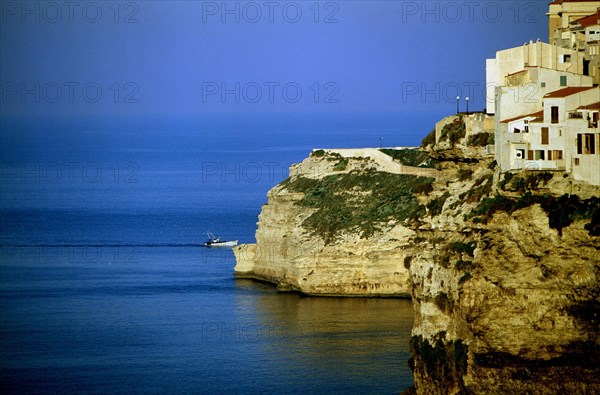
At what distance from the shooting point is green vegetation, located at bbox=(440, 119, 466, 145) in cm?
6569

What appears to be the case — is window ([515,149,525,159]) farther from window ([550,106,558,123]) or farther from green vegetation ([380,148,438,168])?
green vegetation ([380,148,438,168])

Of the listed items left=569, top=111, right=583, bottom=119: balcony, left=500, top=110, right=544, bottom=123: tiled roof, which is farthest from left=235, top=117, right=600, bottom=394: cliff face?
left=569, top=111, right=583, bottom=119: balcony

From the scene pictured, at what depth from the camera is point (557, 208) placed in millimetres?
53344

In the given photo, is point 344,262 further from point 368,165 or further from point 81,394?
point 81,394

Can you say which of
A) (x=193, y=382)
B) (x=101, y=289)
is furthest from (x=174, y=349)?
(x=101, y=289)

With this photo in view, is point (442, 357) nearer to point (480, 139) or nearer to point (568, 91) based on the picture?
point (568, 91)

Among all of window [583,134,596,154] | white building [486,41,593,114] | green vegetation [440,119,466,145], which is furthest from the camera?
green vegetation [440,119,466,145]

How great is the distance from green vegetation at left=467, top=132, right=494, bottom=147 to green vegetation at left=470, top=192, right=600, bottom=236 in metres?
6.71

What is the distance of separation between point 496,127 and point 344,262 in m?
38.9

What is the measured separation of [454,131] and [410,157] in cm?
4495

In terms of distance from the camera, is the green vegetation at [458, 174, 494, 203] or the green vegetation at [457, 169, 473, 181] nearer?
the green vegetation at [458, 174, 494, 203]

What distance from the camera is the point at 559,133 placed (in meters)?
55.6

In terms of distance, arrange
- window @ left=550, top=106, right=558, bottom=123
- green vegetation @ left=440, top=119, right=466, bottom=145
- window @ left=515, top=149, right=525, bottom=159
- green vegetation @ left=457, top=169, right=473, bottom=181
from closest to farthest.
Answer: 1. window @ left=550, top=106, right=558, bottom=123
2. window @ left=515, top=149, right=525, bottom=159
3. green vegetation @ left=457, top=169, right=473, bottom=181
4. green vegetation @ left=440, top=119, right=466, bottom=145

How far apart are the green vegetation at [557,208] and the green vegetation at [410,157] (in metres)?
52.8
